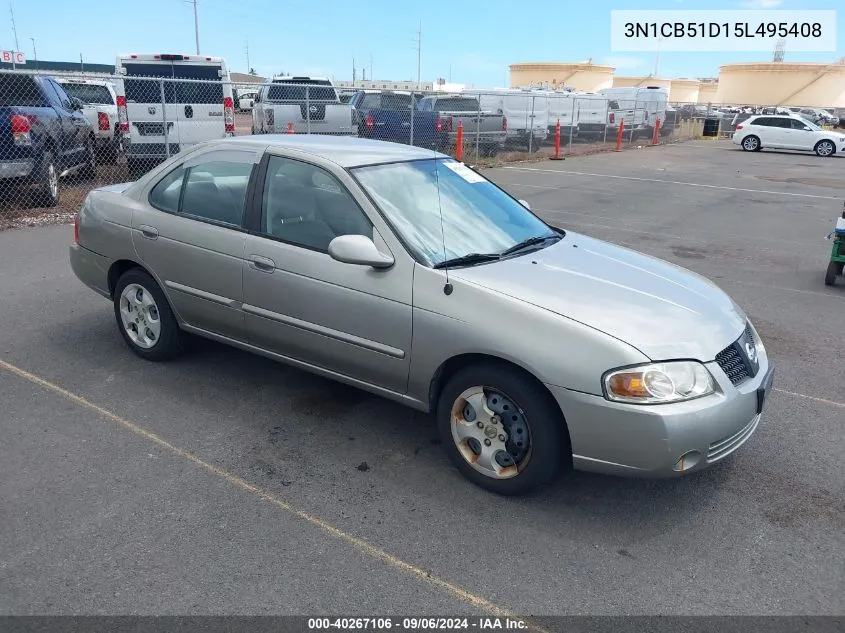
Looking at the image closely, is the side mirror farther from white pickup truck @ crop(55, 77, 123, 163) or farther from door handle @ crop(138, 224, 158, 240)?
white pickup truck @ crop(55, 77, 123, 163)

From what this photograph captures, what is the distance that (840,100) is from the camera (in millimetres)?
76688

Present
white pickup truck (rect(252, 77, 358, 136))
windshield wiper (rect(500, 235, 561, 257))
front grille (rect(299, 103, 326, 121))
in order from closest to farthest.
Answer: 1. windshield wiper (rect(500, 235, 561, 257))
2. white pickup truck (rect(252, 77, 358, 136))
3. front grille (rect(299, 103, 326, 121))

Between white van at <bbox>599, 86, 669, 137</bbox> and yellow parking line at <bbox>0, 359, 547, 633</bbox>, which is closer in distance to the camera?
yellow parking line at <bbox>0, 359, 547, 633</bbox>

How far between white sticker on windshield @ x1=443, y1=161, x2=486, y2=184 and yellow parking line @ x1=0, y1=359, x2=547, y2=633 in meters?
2.32

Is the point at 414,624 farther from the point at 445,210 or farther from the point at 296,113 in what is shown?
the point at 296,113

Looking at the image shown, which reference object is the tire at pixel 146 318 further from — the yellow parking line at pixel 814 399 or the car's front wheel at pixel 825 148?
the car's front wheel at pixel 825 148

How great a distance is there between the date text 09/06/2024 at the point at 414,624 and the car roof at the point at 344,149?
2409 mm

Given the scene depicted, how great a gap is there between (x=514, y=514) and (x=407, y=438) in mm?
923

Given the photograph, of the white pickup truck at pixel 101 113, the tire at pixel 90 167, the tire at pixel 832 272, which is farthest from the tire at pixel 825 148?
the tire at pixel 90 167

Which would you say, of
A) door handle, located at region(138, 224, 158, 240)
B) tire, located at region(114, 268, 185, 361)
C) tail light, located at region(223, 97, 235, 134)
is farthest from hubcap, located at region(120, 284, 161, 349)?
tail light, located at region(223, 97, 235, 134)

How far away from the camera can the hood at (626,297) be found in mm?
3268

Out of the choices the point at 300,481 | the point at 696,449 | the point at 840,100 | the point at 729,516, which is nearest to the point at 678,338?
the point at 696,449

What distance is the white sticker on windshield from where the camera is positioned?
465 centimetres

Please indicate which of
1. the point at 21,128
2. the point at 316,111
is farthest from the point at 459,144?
the point at 21,128
